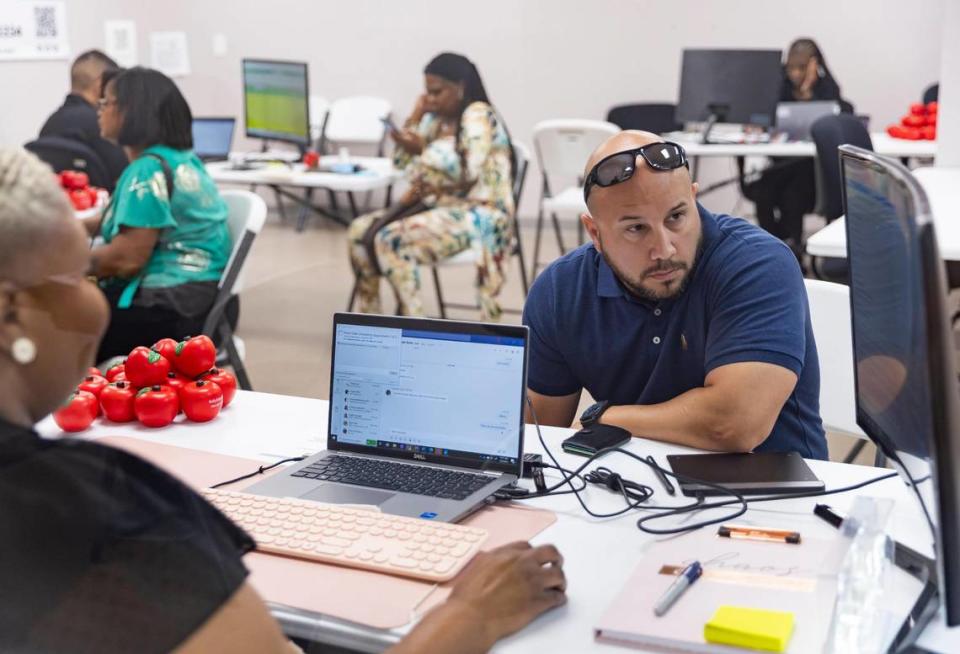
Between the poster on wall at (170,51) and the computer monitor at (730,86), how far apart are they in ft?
14.3

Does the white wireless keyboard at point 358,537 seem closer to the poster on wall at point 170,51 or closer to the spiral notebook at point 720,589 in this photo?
the spiral notebook at point 720,589

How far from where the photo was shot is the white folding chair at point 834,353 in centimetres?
219

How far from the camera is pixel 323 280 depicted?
640cm

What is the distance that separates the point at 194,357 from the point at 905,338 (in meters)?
1.30

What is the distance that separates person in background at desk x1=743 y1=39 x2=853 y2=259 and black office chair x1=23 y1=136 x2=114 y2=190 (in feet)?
11.8

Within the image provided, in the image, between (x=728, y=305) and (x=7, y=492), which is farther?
(x=728, y=305)

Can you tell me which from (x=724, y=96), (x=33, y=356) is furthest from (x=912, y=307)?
(x=724, y=96)

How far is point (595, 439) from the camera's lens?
179 centimetres

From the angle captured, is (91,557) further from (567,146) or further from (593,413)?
(567,146)

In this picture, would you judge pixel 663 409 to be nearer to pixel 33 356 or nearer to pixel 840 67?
pixel 33 356

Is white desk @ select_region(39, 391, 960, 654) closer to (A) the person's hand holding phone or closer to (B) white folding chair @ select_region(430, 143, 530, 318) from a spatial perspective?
(B) white folding chair @ select_region(430, 143, 530, 318)

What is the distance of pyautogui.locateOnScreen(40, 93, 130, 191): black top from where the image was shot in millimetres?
4629

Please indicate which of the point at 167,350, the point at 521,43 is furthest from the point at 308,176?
the point at 167,350

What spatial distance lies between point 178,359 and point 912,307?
1.36 meters
